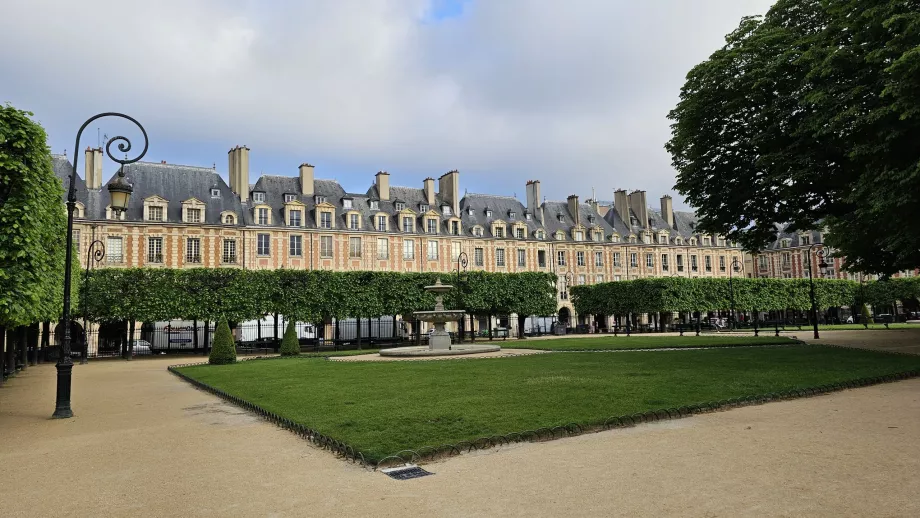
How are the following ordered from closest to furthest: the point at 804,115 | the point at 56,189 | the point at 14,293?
the point at 14,293 < the point at 56,189 < the point at 804,115

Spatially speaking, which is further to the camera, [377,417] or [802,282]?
[802,282]

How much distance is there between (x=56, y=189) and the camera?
12.6 meters

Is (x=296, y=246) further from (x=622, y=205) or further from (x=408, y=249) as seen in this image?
(x=622, y=205)

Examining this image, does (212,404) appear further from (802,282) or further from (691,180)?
(802,282)

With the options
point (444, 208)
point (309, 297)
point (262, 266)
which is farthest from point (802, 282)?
point (262, 266)

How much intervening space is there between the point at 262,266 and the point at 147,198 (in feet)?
27.3

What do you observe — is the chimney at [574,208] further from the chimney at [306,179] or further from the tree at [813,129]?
the tree at [813,129]

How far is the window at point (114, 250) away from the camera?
3822 centimetres

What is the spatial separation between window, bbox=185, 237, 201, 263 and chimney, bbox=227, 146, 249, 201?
446 cm

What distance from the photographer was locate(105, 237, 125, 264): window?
38.2 metres

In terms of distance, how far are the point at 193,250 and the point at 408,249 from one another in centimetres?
1530

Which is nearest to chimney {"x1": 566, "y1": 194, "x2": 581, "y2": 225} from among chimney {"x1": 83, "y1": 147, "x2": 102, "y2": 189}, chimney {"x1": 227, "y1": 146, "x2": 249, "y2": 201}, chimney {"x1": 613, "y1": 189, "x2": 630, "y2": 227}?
chimney {"x1": 613, "y1": 189, "x2": 630, "y2": 227}

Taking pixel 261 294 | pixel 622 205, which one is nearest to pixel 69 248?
pixel 261 294

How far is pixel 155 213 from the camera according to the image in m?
39.7
